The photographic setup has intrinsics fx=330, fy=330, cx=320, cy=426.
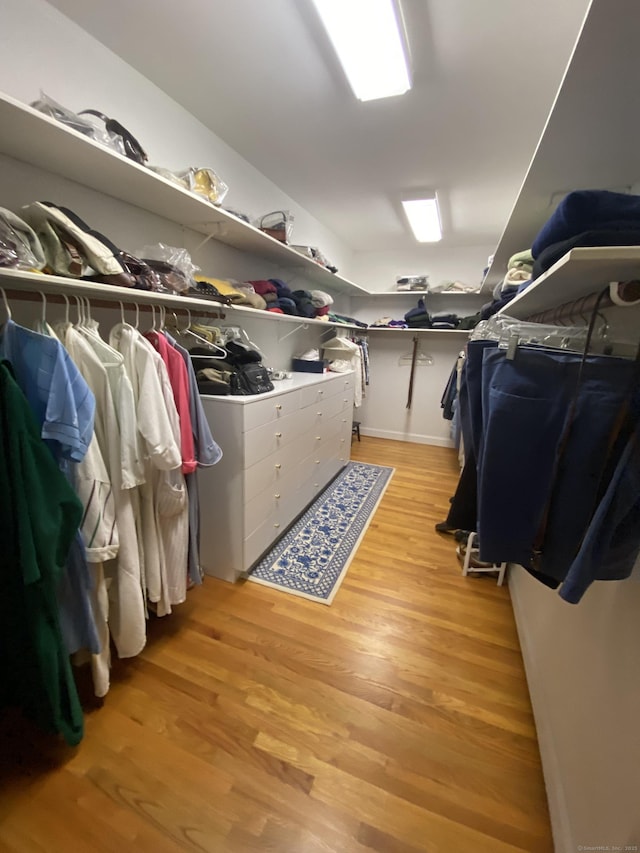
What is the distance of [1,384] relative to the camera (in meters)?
0.87

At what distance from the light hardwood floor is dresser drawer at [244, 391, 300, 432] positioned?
97 centimetres

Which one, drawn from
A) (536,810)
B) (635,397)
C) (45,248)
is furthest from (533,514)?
(45,248)

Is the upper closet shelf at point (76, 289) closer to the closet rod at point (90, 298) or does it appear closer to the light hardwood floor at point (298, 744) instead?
the closet rod at point (90, 298)

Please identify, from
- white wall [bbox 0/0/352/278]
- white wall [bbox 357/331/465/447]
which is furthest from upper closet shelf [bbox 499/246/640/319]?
white wall [bbox 357/331/465/447]

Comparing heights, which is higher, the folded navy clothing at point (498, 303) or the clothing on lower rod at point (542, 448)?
the folded navy clothing at point (498, 303)

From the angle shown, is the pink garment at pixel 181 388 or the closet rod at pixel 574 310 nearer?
the closet rod at pixel 574 310

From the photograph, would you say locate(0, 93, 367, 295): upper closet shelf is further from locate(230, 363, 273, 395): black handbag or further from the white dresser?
the white dresser

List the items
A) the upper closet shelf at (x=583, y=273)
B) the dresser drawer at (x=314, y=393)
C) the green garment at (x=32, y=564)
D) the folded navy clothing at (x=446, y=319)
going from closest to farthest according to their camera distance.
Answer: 1. the upper closet shelf at (x=583, y=273)
2. the green garment at (x=32, y=564)
3. the dresser drawer at (x=314, y=393)
4. the folded navy clothing at (x=446, y=319)

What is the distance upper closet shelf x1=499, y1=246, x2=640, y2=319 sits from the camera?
25.6 inches

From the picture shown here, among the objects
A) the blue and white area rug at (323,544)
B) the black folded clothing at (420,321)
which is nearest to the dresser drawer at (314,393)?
the blue and white area rug at (323,544)

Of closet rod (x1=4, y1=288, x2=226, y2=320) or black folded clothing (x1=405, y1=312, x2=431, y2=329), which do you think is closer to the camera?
closet rod (x1=4, y1=288, x2=226, y2=320)

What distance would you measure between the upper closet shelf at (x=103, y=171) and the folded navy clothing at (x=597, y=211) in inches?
53.1

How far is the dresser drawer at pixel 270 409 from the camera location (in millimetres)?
1704

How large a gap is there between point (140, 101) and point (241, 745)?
2.77 metres
